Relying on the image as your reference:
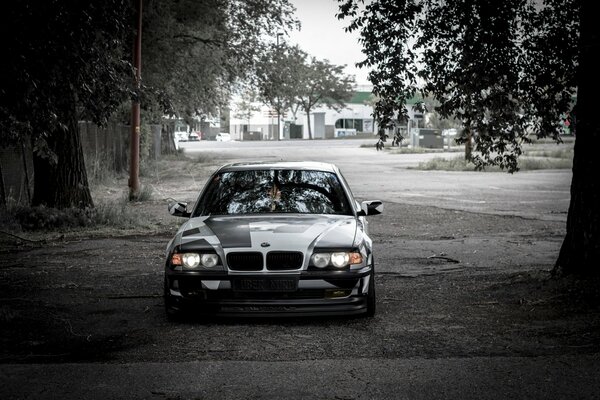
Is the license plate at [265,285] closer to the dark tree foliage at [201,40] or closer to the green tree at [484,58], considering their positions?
the green tree at [484,58]

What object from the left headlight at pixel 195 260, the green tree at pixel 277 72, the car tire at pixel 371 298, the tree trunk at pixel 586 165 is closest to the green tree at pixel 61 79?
the left headlight at pixel 195 260

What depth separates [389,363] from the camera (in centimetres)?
588

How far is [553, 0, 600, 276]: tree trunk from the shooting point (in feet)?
26.9

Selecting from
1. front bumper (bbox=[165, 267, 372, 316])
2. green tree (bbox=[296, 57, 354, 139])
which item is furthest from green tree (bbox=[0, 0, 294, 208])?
green tree (bbox=[296, 57, 354, 139])

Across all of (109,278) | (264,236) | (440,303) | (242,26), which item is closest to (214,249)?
(264,236)

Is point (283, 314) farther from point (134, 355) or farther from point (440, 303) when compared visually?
point (440, 303)

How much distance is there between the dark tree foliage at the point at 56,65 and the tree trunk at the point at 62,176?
3.98 m

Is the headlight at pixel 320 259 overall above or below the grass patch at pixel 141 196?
above

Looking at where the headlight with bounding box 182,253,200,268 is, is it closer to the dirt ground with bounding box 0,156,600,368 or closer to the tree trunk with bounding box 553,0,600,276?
the dirt ground with bounding box 0,156,600,368

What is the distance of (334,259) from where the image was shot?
6.98 meters

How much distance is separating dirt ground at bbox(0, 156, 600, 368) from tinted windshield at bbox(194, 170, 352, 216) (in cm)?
114

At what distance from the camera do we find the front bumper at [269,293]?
6.88 metres

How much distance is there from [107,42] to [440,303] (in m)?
5.45

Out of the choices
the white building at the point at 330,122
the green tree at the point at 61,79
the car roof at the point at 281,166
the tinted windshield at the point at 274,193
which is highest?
the green tree at the point at 61,79
